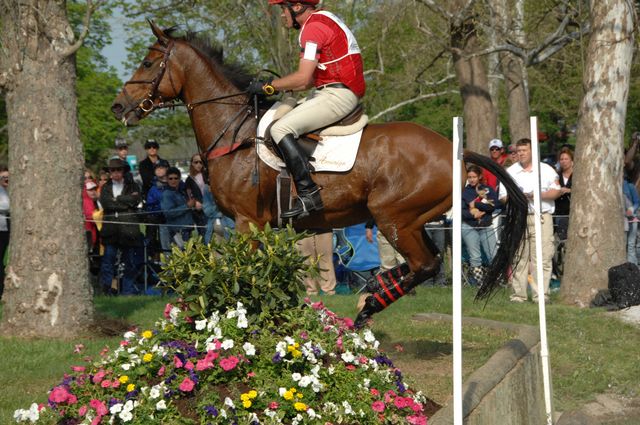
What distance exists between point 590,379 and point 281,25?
13285mm

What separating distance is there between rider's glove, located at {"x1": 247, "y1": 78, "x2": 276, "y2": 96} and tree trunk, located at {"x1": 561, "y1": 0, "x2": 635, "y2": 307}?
6557 millimetres

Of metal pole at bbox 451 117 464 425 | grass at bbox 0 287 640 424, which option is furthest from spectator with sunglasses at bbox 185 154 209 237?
metal pole at bbox 451 117 464 425

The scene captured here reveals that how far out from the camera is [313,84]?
939 cm

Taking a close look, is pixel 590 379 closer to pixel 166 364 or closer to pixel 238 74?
pixel 238 74

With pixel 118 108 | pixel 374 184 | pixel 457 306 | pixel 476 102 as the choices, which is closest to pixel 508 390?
pixel 457 306

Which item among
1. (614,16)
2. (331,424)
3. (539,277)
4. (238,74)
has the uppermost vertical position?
(614,16)

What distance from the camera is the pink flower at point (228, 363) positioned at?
538 centimetres

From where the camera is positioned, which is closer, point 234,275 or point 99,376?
point 99,376

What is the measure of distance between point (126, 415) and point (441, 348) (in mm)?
5095

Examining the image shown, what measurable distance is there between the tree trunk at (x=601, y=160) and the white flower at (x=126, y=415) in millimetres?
9953

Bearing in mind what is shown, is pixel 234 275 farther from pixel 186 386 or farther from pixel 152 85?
pixel 152 85

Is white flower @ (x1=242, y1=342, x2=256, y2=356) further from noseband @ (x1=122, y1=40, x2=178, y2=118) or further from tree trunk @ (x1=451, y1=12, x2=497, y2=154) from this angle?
tree trunk @ (x1=451, y1=12, x2=497, y2=154)

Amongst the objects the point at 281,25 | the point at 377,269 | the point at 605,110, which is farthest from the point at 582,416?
the point at 281,25

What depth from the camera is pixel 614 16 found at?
559 inches
